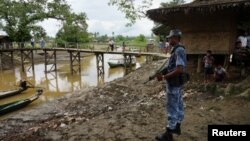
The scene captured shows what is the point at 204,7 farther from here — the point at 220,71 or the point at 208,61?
the point at 220,71

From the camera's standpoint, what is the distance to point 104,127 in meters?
7.01

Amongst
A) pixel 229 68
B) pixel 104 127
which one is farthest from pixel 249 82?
pixel 104 127

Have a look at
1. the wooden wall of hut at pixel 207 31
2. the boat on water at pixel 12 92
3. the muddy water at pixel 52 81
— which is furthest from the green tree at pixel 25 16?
the wooden wall of hut at pixel 207 31

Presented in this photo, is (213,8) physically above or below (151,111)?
above

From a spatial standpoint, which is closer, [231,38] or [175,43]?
[175,43]

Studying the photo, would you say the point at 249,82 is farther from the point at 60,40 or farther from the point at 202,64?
the point at 60,40

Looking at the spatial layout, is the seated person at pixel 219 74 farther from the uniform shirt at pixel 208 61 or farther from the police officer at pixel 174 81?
the police officer at pixel 174 81

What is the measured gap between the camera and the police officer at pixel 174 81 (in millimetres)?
5254

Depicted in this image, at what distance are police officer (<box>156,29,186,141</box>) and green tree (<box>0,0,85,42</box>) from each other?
31220 mm

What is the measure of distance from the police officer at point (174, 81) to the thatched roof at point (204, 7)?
17.3 ft

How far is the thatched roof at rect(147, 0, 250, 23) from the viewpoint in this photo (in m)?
9.74

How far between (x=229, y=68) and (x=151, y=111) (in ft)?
16.6

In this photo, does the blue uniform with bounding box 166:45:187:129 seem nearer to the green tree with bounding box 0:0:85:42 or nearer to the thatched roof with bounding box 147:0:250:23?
the thatched roof with bounding box 147:0:250:23

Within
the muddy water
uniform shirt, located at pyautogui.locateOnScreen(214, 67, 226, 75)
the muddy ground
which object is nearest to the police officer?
the muddy ground
